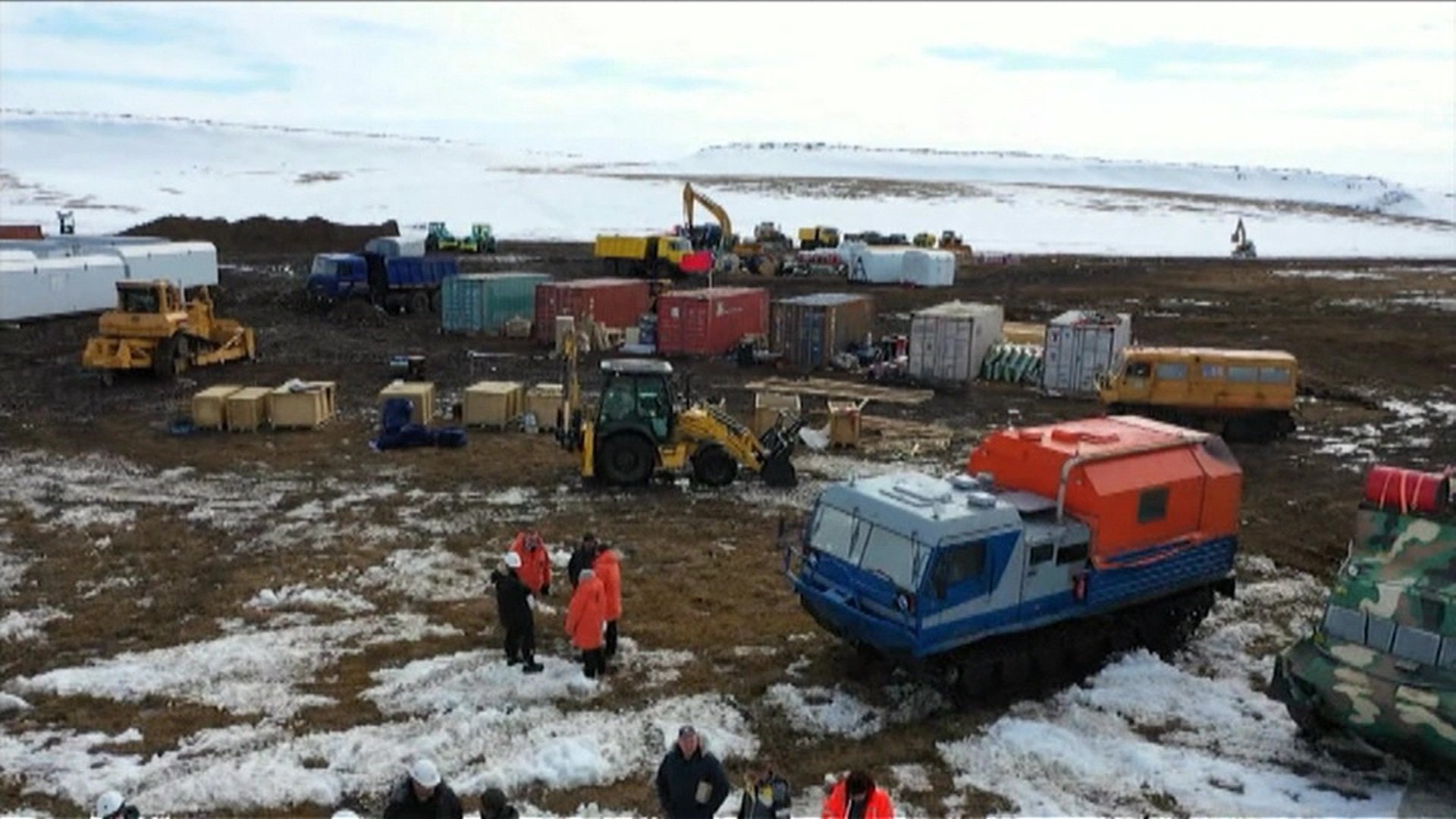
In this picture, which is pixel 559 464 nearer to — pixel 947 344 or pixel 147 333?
pixel 947 344

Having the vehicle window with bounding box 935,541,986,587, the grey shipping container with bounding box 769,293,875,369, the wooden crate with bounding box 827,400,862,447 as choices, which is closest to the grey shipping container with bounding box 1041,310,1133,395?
the grey shipping container with bounding box 769,293,875,369

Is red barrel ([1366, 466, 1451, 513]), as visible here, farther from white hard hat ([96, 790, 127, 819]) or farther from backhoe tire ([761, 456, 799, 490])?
white hard hat ([96, 790, 127, 819])

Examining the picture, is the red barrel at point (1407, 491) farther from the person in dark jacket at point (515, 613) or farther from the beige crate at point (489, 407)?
the beige crate at point (489, 407)

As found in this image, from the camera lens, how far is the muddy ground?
12.3 m

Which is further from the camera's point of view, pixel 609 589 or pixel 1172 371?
pixel 1172 371

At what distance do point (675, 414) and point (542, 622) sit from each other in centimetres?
641

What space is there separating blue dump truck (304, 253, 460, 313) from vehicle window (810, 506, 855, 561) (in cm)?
3066

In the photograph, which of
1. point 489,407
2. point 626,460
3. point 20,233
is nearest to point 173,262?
point 20,233

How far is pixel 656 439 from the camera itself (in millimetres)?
19094

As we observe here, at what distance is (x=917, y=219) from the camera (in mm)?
94500

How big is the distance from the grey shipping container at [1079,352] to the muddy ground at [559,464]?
101cm

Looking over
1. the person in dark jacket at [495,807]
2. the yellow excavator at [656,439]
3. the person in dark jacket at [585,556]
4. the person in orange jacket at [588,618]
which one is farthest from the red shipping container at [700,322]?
the person in dark jacket at [495,807]

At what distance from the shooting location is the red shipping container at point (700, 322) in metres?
32.2

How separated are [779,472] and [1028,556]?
8.41 m
